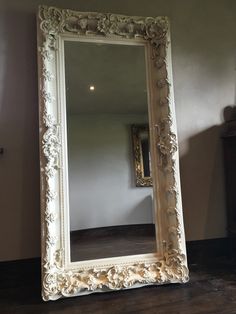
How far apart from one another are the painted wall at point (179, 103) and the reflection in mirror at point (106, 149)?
31cm

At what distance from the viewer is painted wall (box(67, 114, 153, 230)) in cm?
200

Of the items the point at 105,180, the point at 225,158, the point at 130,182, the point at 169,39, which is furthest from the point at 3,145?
the point at 225,158

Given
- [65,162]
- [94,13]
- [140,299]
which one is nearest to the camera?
[140,299]

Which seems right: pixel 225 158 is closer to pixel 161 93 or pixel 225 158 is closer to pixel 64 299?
pixel 161 93

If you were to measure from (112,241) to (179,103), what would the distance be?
1.29 meters

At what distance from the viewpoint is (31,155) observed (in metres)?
2.04

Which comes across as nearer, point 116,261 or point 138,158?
point 116,261

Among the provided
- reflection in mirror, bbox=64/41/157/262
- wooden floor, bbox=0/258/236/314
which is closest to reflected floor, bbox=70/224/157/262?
reflection in mirror, bbox=64/41/157/262

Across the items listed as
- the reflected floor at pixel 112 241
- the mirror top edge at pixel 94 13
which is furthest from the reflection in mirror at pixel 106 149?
the mirror top edge at pixel 94 13

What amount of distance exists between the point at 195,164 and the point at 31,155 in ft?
4.54

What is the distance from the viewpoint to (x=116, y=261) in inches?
76.7

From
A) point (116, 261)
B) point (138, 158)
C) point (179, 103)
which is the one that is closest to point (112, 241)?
point (116, 261)

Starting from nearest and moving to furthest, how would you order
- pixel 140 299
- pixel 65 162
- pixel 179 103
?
1. pixel 140 299
2. pixel 65 162
3. pixel 179 103

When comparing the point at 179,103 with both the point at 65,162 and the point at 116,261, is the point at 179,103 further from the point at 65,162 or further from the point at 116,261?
the point at 116,261
